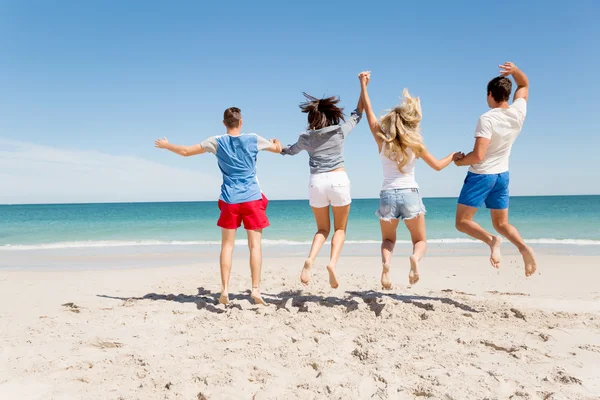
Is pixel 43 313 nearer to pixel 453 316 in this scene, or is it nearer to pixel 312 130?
pixel 312 130

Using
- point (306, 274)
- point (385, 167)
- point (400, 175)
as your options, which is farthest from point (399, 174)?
point (306, 274)

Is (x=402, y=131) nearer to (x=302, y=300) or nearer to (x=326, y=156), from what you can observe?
(x=326, y=156)

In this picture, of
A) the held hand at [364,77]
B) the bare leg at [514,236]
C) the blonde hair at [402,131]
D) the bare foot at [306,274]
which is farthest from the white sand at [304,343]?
the held hand at [364,77]

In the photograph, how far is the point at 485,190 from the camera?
4.25 m

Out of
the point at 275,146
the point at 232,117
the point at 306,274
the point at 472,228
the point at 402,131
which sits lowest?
the point at 306,274

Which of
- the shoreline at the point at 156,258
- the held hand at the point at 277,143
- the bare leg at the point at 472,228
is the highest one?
the held hand at the point at 277,143

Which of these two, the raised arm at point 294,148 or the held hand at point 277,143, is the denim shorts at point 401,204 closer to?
the raised arm at point 294,148

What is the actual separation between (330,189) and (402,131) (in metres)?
0.97

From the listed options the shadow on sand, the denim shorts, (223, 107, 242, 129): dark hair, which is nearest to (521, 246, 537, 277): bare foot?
the shadow on sand

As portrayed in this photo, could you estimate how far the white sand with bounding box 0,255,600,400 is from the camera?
103 inches

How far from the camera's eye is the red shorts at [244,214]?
447 centimetres

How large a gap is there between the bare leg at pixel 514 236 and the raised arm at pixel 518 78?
4.27ft

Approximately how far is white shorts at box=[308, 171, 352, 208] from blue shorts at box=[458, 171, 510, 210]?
4.09 feet

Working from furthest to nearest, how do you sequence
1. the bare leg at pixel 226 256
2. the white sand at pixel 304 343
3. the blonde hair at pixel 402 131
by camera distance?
the bare leg at pixel 226 256
the blonde hair at pixel 402 131
the white sand at pixel 304 343
